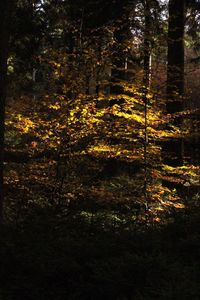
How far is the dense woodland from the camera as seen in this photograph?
537 centimetres

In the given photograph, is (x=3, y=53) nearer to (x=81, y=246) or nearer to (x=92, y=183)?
(x=81, y=246)

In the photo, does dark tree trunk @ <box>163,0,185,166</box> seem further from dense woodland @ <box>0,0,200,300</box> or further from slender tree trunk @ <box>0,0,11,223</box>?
slender tree trunk @ <box>0,0,11,223</box>

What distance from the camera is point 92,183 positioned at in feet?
34.1

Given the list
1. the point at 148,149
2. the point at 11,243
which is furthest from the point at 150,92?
the point at 11,243

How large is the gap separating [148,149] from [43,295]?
17.7 ft

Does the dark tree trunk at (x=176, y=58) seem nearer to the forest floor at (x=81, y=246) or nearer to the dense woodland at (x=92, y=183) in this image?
the dense woodland at (x=92, y=183)

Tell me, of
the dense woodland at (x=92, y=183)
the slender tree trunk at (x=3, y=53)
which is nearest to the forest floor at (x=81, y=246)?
the dense woodland at (x=92, y=183)

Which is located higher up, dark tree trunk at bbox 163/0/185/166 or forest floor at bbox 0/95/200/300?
dark tree trunk at bbox 163/0/185/166

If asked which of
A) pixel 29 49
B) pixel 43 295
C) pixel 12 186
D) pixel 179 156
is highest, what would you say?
pixel 29 49

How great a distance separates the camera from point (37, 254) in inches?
237

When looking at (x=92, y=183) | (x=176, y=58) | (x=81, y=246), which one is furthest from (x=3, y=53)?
(x=176, y=58)

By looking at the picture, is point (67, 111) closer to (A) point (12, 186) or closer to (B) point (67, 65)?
(B) point (67, 65)

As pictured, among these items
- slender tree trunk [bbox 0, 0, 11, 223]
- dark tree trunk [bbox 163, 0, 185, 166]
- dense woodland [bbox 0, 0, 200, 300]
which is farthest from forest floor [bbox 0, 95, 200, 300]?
dark tree trunk [bbox 163, 0, 185, 166]

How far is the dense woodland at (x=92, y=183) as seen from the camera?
211 inches
